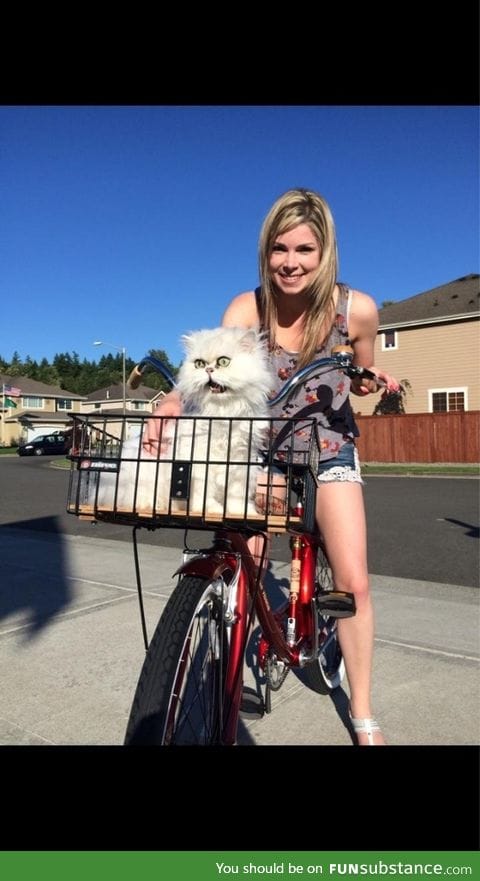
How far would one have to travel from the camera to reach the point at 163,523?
64.7 inches

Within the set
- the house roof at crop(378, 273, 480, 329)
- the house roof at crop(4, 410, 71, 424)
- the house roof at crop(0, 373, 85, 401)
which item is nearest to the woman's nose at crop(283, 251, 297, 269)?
the house roof at crop(378, 273, 480, 329)

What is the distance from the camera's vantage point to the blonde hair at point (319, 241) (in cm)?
207

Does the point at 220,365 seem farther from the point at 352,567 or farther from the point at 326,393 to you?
the point at 352,567

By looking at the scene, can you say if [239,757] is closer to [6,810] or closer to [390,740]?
[390,740]

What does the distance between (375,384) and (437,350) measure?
24.5m

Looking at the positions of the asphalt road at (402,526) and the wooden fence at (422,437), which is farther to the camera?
the wooden fence at (422,437)

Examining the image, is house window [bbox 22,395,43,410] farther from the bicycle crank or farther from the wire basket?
the wire basket

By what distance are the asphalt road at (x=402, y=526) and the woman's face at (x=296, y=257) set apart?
13.3ft

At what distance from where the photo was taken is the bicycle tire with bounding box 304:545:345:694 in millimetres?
2709

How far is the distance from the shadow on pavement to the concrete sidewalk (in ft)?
0.05

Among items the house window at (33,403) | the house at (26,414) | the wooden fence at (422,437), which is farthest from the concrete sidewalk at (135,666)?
the house window at (33,403)

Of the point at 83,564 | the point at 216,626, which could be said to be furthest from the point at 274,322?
the point at 83,564

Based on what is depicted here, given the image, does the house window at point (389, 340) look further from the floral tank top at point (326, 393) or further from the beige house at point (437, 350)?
the floral tank top at point (326, 393)

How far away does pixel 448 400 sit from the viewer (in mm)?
24406
